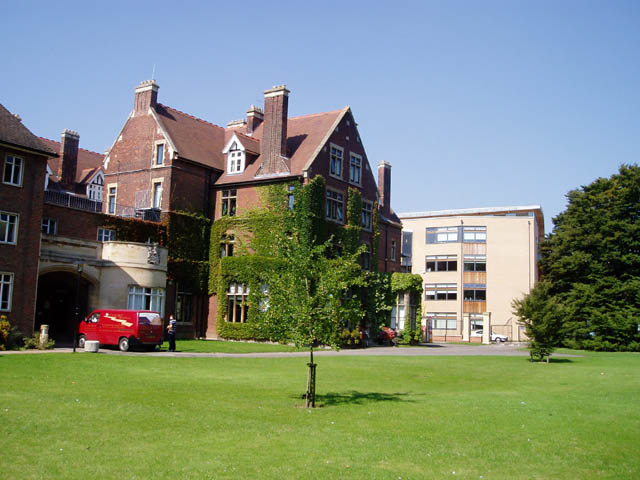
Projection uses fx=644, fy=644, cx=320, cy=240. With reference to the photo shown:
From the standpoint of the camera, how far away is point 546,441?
11750 mm

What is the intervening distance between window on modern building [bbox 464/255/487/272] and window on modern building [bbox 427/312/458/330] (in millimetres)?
5589

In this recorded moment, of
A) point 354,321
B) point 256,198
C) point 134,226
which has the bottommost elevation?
point 354,321

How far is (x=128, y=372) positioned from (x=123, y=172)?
28.2m

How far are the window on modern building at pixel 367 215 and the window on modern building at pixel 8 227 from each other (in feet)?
84.8

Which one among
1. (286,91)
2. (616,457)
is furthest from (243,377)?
(286,91)

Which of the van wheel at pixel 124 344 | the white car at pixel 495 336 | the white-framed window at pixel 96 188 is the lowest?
the van wheel at pixel 124 344

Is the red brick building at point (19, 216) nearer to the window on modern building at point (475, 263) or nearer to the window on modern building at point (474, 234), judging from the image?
the window on modern building at point (475, 263)

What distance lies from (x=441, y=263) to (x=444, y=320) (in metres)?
6.75

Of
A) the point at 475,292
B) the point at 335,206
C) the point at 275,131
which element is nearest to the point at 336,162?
the point at 335,206

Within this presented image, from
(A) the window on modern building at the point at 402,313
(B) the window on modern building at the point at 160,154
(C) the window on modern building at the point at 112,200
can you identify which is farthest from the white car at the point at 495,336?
(C) the window on modern building at the point at 112,200

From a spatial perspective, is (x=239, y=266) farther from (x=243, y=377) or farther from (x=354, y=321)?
(x=354, y=321)

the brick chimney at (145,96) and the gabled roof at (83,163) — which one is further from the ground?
the brick chimney at (145,96)

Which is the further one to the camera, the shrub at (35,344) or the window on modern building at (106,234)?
the window on modern building at (106,234)

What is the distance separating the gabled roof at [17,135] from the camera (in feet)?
99.7
